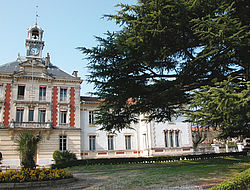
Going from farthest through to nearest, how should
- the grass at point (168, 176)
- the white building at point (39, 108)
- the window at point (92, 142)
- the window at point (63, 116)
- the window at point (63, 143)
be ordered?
the window at point (92, 142) < the window at point (63, 116) < the window at point (63, 143) < the white building at point (39, 108) < the grass at point (168, 176)

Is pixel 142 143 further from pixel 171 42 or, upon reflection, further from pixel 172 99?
pixel 171 42

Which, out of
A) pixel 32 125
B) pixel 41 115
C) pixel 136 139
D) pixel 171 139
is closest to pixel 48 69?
pixel 41 115

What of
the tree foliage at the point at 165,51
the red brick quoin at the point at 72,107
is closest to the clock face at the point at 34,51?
the red brick quoin at the point at 72,107

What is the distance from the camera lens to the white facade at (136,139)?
2845 cm

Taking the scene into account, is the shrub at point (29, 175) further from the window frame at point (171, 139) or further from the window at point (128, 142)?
the window frame at point (171, 139)

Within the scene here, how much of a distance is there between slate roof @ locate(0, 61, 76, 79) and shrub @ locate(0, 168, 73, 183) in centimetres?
2032

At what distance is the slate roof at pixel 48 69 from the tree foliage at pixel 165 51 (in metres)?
18.5

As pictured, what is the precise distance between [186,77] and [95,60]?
4337mm

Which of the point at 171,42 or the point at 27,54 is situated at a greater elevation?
the point at 27,54

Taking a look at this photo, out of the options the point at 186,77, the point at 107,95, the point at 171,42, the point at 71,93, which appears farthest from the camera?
the point at 71,93

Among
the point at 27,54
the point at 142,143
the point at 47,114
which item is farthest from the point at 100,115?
the point at 27,54

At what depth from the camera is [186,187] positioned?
7418 mm

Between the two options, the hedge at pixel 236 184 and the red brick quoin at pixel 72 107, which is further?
the red brick quoin at pixel 72 107

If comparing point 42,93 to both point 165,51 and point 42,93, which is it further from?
point 165,51
